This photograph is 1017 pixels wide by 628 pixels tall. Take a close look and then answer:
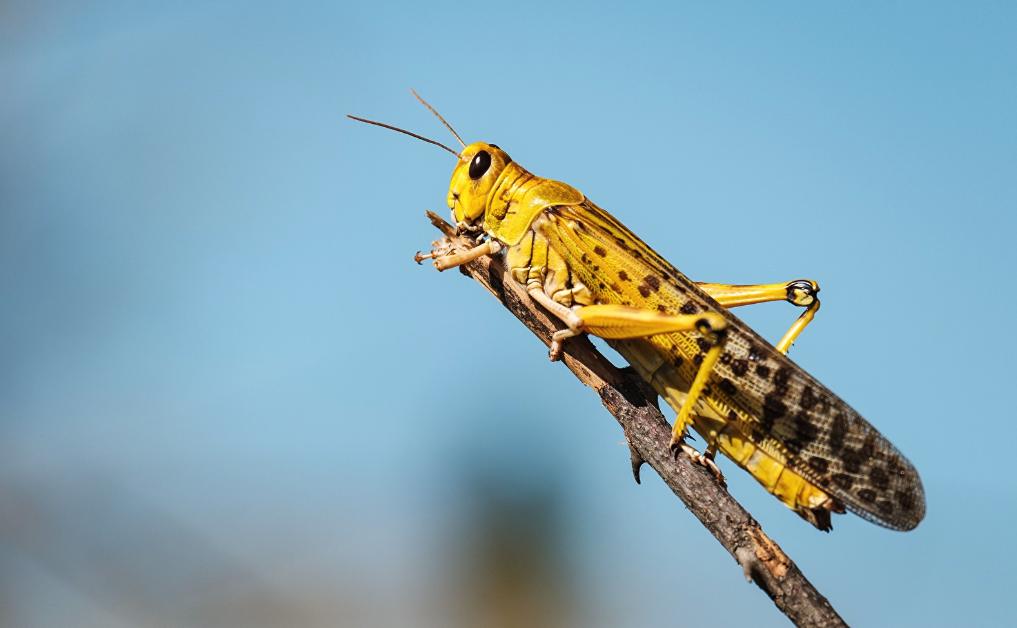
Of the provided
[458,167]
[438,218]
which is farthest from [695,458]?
[458,167]

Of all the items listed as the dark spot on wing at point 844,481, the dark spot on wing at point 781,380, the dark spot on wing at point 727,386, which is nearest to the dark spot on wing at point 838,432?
the dark spot on wing at point 844,481

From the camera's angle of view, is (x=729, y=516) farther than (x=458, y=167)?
No

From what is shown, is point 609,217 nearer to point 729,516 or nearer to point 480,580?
point 729,516

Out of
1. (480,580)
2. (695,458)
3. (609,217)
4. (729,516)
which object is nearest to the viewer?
(729,516)

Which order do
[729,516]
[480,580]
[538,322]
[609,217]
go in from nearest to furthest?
[729,516], [538,322], [609,217], [480,580]

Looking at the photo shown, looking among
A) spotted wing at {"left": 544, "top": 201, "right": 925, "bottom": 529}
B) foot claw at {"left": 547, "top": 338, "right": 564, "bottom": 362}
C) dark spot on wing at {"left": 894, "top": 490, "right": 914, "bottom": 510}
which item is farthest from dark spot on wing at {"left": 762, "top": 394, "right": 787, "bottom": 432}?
foot claw at {"left": 547, "top": 338, "right": 564, "bottom": 362}

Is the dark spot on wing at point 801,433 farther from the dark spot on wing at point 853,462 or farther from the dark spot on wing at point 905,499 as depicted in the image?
the dark spot on wing at point 905,499

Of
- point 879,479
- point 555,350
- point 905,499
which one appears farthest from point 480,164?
point 905,499

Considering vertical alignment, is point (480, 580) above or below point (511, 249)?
below
